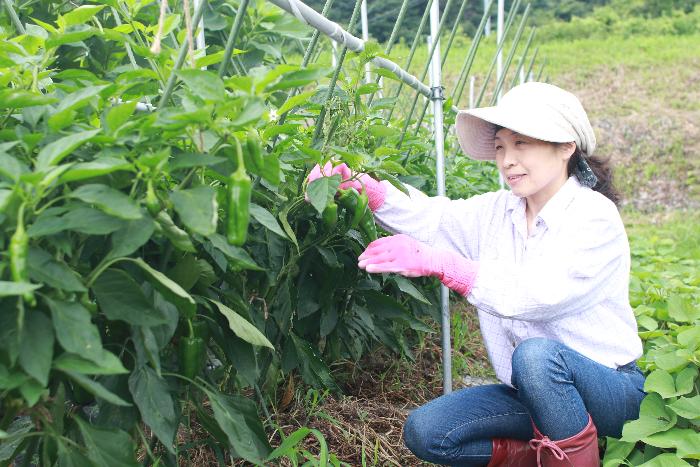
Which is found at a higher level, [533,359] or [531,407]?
[533,359]

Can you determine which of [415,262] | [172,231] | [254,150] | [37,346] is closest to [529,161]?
[415,262]

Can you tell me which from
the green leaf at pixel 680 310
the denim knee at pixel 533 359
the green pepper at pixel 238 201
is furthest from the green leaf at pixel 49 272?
the green leaf at pixel 680 310

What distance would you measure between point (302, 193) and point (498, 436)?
3.21 feet

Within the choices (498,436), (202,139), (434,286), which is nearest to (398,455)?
(498,436)

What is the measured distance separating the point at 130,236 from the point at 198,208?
102 millimetres

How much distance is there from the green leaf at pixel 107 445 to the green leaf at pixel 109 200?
1.21 ft

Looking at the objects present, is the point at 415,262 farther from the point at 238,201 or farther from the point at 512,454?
the point at 238,201

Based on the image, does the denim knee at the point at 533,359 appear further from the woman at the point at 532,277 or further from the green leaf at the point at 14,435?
the green leaf at the point at 14,435

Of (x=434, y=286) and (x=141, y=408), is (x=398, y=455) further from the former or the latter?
(x=141, y=408)

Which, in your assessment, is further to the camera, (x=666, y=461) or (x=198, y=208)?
(x=666, y=461)

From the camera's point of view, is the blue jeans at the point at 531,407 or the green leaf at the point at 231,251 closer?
the green leaf at the point at 231,251

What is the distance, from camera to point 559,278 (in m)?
1.92

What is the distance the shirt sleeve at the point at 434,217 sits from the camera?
221 centimetres

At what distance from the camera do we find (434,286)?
2664 mm
